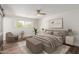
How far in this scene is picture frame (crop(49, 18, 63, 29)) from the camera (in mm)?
1434

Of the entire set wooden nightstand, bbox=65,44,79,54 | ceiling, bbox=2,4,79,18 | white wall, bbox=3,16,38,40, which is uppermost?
ceiling, bbox=2,4,79,18

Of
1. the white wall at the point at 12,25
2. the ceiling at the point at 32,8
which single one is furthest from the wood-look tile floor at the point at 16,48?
the ceiling at the point at 32,8

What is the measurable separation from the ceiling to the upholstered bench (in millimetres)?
549

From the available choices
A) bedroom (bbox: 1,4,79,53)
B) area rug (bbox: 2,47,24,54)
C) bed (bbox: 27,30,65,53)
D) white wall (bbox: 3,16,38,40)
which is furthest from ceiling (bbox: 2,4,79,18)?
area rug (bbox: 2,47,24,54)

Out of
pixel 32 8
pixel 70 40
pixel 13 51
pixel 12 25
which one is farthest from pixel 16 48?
pixel 70 40

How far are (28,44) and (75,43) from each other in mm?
975

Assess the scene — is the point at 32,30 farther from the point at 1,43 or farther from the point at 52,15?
the point at 1,43

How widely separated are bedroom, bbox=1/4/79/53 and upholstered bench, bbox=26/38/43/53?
12cm

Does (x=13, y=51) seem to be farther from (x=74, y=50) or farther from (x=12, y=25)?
(x=74, y=50)

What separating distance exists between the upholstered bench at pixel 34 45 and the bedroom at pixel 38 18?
120mm

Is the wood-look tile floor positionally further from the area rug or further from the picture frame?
the picture frame

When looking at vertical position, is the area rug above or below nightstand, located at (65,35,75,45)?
below

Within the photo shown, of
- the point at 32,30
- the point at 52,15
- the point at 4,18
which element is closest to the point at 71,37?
the point at 52,15

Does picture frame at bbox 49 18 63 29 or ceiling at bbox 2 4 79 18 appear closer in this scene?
ceiling at bbox 2 4 79 18
